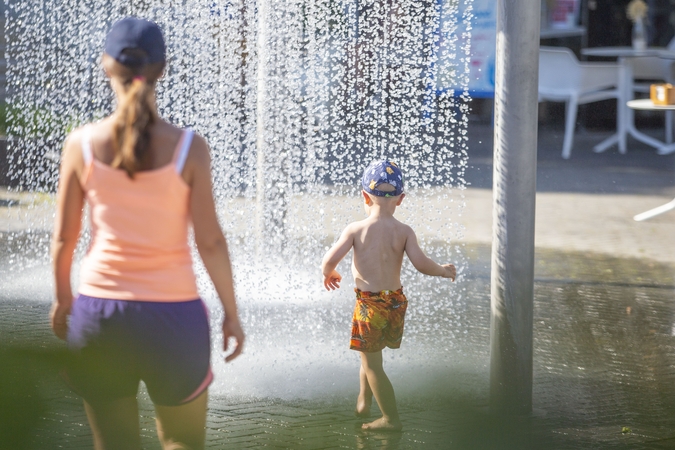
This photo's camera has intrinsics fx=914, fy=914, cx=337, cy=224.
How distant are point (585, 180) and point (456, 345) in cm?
668

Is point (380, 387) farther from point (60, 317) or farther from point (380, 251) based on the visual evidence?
point (60, 317)

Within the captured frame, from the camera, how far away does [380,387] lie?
3.87 m

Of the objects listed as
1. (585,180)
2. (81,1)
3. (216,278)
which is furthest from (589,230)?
(216,278)

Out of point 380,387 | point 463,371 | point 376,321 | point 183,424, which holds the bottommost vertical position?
point 463,371

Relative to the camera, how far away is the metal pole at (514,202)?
403 cm

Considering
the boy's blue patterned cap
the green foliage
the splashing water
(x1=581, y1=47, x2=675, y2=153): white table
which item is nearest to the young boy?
the boy's blue patterned cap

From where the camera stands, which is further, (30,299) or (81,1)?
(81,1)

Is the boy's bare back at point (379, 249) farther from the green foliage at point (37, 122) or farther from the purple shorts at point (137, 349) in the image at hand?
the green foliage at point (37, 122)

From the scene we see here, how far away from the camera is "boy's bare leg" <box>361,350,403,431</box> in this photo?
12.7 ft

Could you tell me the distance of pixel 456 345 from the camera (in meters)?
5.39

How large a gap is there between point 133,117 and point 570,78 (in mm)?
11492

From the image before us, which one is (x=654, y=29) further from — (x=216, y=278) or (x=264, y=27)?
(x=216, y=278)

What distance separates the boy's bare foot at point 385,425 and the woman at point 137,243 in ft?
4.97

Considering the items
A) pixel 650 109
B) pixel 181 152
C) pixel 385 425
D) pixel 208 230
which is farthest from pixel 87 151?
pixel 650 109
